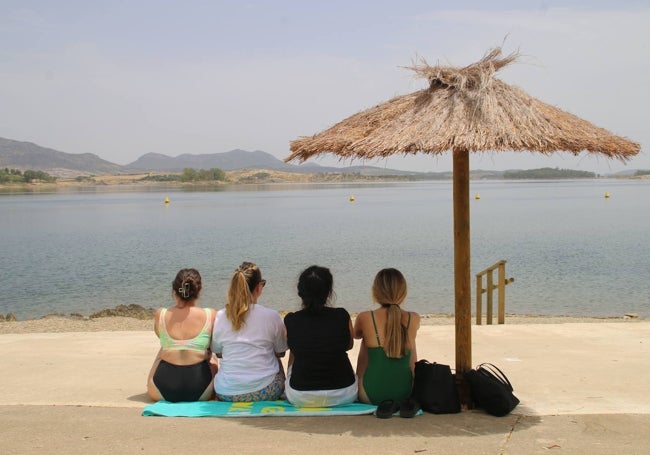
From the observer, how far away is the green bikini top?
500 centimetres

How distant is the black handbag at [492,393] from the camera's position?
15.6 ft

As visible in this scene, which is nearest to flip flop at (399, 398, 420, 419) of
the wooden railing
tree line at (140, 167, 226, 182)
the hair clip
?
the hair clip

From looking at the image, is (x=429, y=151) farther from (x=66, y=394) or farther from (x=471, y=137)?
(x=66, y=394)

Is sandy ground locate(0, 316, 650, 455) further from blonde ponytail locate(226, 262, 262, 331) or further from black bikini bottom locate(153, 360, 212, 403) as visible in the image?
blonde ponytail locate(226, 262, 262, 331)

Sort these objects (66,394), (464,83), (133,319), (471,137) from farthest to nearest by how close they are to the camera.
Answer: (133,319) < (66,394) < (464,83) < (471,137)

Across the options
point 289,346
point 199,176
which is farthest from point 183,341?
point 199,176

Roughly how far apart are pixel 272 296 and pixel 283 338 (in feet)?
43.7

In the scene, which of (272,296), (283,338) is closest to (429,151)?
(283,338)

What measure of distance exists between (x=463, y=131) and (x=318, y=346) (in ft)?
6.14

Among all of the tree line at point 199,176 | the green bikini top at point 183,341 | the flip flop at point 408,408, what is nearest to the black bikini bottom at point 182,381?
the green bikini top at point 183,341

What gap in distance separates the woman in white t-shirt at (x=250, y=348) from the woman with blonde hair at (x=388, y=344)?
2.14ft

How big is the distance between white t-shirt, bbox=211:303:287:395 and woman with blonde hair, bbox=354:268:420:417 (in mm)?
661

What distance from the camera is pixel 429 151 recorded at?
4.85m

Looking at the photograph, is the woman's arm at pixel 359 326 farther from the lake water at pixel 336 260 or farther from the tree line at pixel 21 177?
the tree line at pixel 21 177
